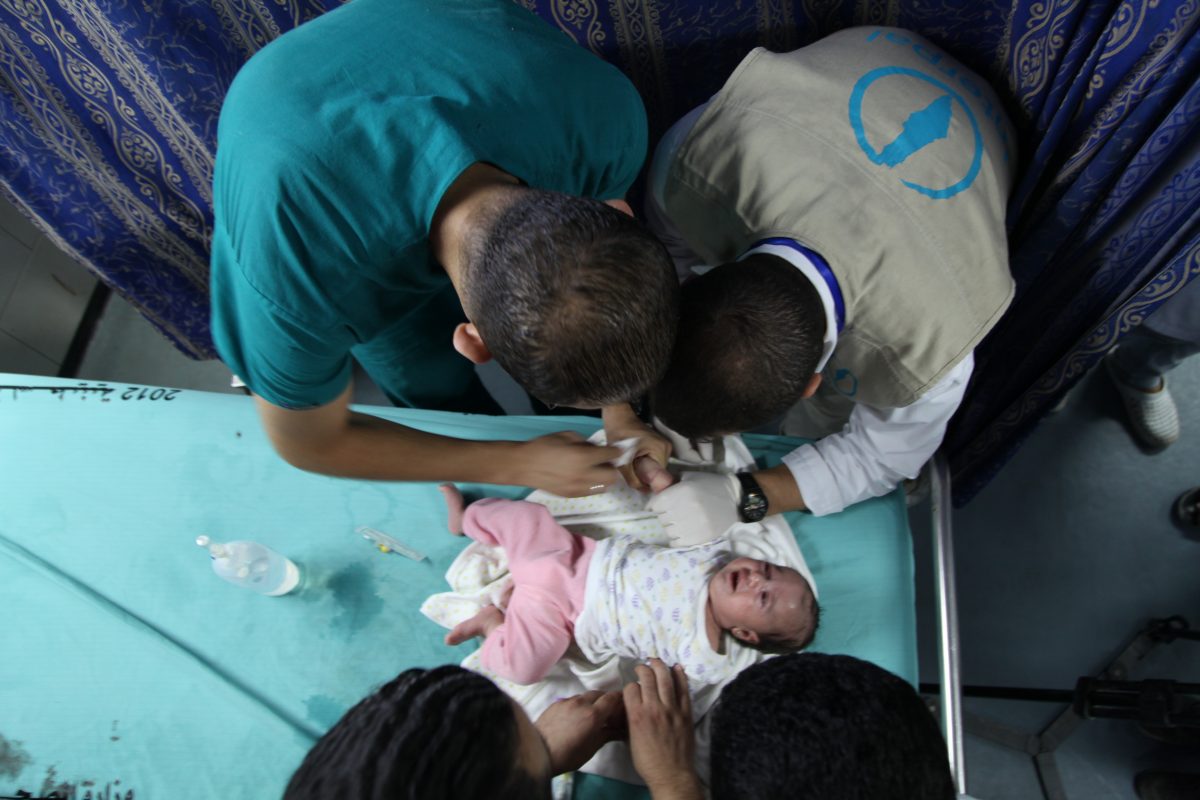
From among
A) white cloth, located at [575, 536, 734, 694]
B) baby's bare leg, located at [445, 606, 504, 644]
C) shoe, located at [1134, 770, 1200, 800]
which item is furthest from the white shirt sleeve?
shoe, located at [1134, 770, 1200, 800]

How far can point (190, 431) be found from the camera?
Answer: 67.2 inches

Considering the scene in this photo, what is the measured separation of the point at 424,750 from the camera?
0.84m

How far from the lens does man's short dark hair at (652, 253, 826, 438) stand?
994 millimetres

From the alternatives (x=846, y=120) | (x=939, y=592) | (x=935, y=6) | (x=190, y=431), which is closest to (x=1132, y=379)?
(x=939, y=592)

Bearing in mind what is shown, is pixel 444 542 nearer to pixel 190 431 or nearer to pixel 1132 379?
pixel 190 431

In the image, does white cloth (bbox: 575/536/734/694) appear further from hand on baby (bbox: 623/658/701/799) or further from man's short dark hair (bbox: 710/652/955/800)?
man's short dark hair (bbox: 710/652/955/800)

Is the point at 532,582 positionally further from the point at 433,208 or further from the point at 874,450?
the point at 433,208

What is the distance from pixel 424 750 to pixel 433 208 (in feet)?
2.16

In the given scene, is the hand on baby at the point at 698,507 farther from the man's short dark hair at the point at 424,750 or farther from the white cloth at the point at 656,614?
the man's short dark hair at the point at 424,750

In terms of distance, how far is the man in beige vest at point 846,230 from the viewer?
3.34 ft

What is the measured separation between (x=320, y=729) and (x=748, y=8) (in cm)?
165

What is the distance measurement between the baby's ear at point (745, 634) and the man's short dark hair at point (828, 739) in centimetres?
→ 33

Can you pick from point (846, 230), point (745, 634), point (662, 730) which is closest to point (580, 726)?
point (662, 730)

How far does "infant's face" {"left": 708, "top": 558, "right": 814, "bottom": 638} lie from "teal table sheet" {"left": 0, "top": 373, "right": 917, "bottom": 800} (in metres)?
0.18
